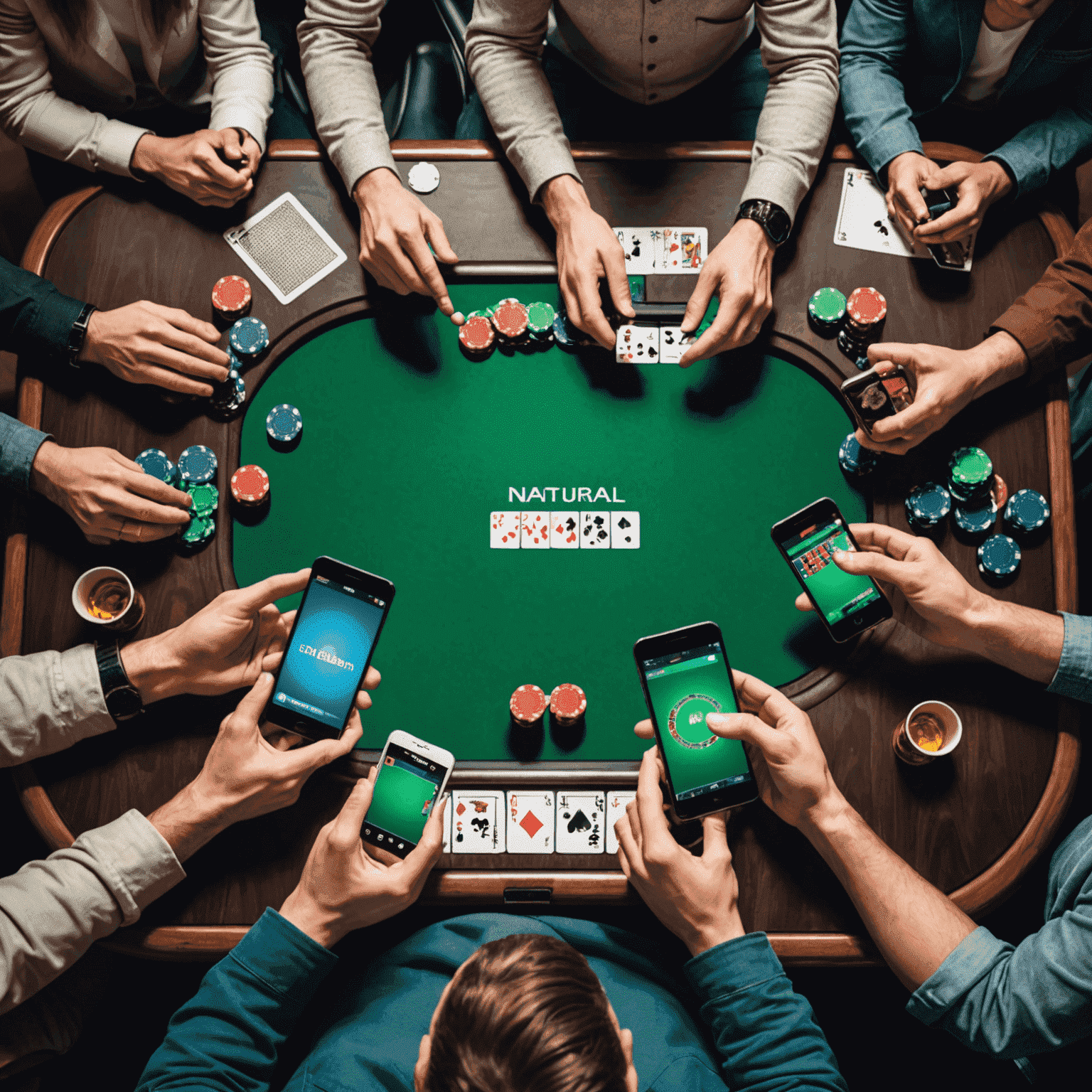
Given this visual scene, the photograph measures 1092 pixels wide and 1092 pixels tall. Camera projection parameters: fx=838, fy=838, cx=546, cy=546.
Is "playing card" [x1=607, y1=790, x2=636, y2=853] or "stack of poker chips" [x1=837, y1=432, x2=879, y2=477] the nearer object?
"playing card" [x1=607, y1=790, x2=636, y2=853]

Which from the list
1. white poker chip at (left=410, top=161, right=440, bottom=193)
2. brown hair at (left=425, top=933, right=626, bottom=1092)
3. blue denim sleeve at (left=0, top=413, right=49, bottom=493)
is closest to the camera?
brown hair at (left=425, top=933, right=626, bottom=1092)

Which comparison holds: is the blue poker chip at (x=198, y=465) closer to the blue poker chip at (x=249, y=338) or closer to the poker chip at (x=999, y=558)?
the blue poker chip at (x=249, y=338)

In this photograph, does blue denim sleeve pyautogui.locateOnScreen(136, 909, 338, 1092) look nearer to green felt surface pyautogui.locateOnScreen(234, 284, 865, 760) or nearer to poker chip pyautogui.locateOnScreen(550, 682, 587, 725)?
green felt surface pyautogui.locateOnScreen(234, 284, 865, 760)

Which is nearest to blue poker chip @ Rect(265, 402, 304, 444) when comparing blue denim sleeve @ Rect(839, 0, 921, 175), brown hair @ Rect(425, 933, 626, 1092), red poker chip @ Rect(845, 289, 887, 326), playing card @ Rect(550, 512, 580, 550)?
playing card @ Rect(550, 512, 580, 550)

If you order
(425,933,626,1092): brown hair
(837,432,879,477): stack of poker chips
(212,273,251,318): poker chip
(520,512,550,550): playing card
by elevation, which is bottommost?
(425,933,626,1092): brown hair

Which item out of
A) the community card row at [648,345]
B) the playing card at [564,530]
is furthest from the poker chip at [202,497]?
the community card row at [648,345]

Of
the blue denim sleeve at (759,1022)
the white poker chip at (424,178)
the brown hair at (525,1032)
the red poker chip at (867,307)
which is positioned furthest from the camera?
the white poker chip at (424,178)

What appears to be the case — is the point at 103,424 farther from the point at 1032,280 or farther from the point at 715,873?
the point at 1032,280

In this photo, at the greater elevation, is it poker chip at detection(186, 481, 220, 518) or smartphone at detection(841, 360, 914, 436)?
smartphone at detection(841, 360, 914, 436)
